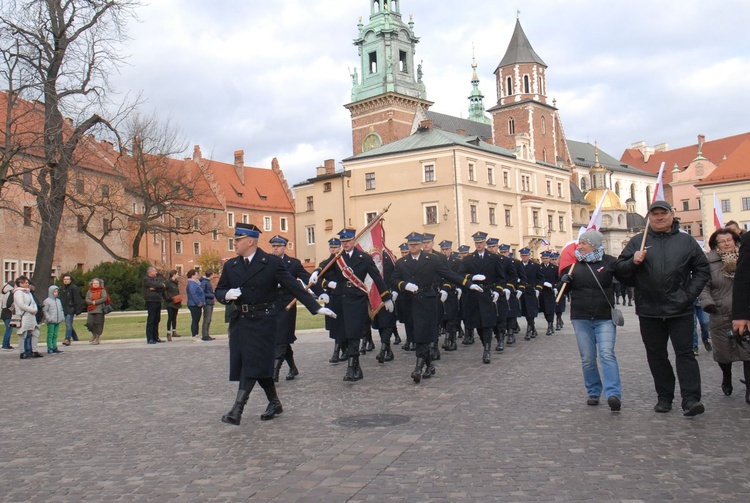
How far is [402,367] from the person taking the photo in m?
13.1

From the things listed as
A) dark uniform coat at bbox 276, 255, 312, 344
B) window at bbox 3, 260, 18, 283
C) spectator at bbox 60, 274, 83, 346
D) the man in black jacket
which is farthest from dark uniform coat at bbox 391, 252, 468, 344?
window at bbox 3, 260, 18, 283

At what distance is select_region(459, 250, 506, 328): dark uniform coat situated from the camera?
45.4 feet

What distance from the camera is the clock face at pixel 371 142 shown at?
8706 centimetres

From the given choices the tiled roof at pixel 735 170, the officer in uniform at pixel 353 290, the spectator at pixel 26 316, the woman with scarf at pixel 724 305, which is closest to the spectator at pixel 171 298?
the spectator at pixel 26 316

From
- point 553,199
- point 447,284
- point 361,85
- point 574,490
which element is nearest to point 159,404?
point 574,490

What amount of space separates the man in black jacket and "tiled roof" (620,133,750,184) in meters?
113

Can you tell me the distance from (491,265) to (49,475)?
10.3 metres

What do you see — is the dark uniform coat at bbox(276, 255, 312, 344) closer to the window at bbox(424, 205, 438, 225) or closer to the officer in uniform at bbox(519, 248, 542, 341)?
the officer in uniform at bbox(519, 248, 542, 341)

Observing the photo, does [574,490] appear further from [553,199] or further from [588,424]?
[553,199]

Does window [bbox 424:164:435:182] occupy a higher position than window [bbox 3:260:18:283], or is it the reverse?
window [bbox 424:164:435:182]

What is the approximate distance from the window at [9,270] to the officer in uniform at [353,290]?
1702 inches

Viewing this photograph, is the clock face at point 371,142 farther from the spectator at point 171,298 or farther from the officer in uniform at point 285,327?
the officer in uniform at point 285,327

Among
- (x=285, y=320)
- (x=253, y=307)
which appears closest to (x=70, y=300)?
(x=285, y=320)

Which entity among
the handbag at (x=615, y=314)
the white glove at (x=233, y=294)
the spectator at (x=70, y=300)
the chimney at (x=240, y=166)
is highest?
the chimney at (x=240, y=166)
